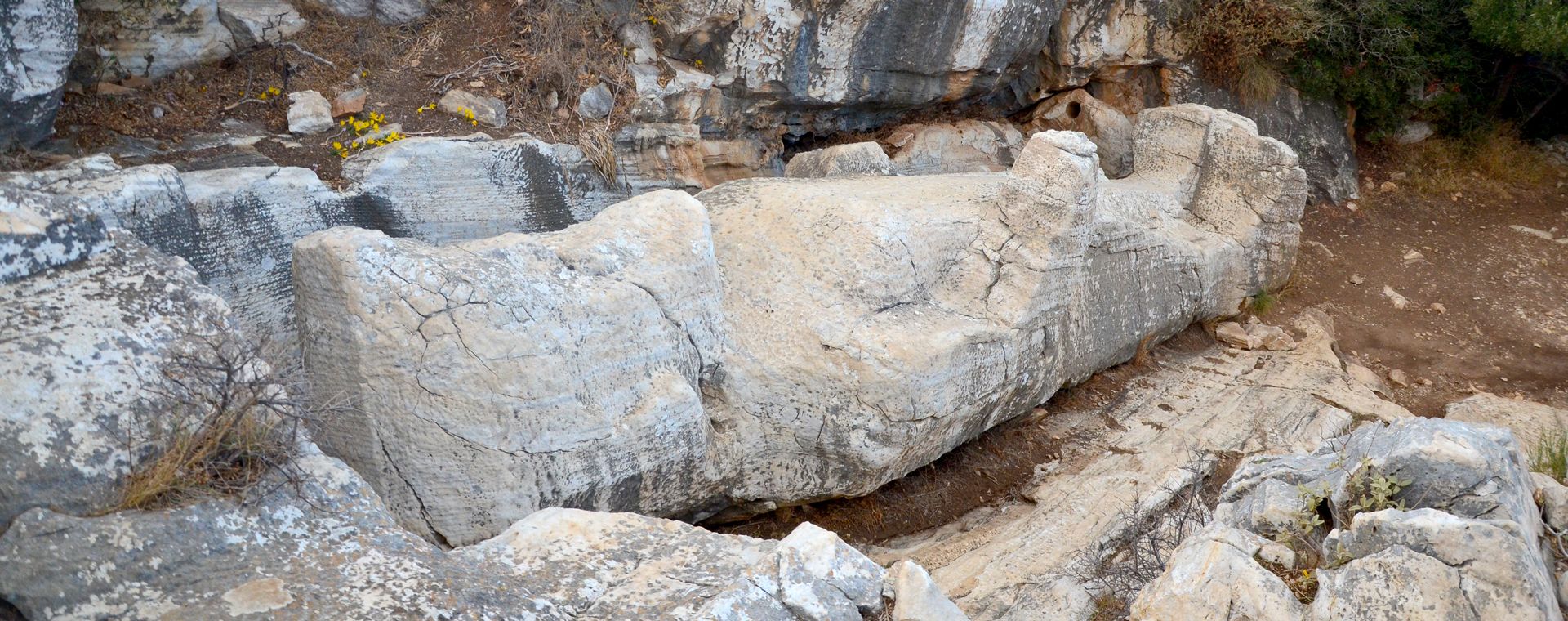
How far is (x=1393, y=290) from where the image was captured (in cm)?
882

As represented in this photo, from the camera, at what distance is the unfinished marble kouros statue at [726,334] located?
4359mm

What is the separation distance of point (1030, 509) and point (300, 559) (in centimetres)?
375

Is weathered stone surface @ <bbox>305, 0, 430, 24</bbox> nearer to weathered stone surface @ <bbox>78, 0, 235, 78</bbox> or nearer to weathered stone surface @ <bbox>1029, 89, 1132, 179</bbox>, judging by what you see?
weathered stone surface @ <bbox>78, 0, 235, 78</bbox>

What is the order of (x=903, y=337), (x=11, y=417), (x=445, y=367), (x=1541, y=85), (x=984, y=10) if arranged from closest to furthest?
(x=11, y=417)
(x=445, y=367)
(x=903, y=337)
(x=984, y=10)
(x=1541, y=85)

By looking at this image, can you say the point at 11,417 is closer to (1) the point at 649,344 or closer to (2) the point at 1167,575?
(1) the point at 649,344

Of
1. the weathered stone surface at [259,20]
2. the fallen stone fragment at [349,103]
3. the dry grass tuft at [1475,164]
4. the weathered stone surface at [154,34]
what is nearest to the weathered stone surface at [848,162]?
the fallen stone fragment at [349,103]

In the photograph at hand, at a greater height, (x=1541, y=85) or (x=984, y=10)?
(x=984, y=10)

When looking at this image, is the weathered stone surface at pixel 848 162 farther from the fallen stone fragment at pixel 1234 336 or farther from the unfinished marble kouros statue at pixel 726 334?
the fallen stone fragment at pixel 1234 336

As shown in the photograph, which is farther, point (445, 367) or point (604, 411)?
point (604, 411)

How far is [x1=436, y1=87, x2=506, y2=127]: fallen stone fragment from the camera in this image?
6285 mm

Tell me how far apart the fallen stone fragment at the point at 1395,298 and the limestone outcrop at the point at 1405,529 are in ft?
15.8

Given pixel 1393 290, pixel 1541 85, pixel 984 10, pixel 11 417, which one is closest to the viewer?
pixel 11 417

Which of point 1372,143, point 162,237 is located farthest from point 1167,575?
point 1372,143

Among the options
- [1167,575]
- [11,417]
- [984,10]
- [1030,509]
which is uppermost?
[984,10]
